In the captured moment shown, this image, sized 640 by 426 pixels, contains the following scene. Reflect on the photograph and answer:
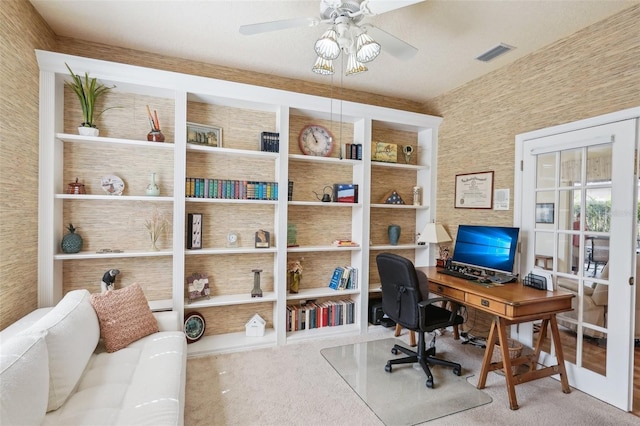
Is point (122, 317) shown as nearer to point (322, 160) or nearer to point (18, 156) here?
point (18, 156)

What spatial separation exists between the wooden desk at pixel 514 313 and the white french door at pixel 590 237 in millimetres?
212

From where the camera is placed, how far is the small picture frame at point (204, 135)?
9.63 ft

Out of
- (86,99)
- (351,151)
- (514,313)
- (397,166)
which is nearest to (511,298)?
(514,313)

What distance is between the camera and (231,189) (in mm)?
2957

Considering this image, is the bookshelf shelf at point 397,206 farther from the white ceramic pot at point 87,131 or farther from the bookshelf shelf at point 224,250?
the white ceramic pot at point 87,131

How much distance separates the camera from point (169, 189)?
2.91 metres

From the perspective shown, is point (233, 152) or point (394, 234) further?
point (394, 234)

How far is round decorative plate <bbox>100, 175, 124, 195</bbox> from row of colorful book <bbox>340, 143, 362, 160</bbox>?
217 centimetres

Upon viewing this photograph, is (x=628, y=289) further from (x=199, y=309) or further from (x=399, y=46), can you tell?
(x=199, y=309)

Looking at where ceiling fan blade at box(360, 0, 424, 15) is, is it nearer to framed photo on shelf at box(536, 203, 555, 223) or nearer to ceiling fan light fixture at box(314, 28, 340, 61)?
ceiling fan light fixture at box(314, 28, 340, 61)

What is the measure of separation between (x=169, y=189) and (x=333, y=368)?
2233mm

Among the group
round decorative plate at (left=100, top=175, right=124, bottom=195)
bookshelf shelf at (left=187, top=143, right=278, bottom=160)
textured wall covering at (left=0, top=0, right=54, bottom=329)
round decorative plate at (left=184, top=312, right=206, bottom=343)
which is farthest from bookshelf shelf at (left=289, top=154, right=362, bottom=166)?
textured wall covering at (left=0, top=0, right=54, bottom=329)

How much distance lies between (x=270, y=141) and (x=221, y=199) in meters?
0.75

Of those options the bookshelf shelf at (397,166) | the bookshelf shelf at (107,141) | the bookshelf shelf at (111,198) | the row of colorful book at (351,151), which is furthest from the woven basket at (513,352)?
the bookshelf shelf at (107,141)
